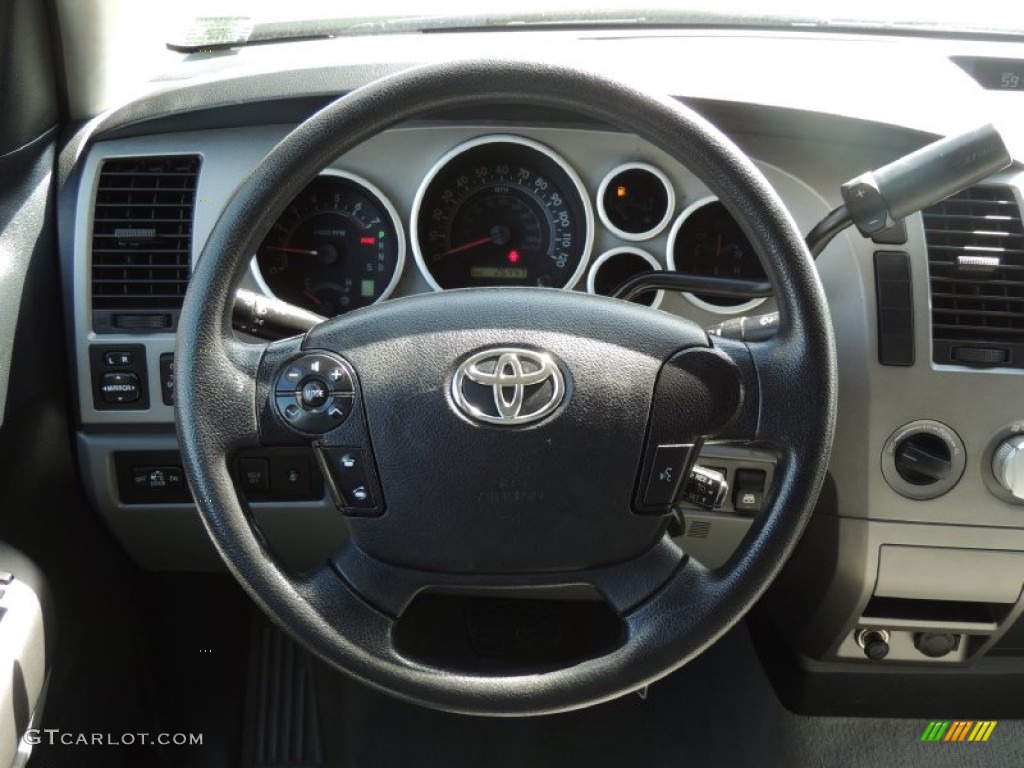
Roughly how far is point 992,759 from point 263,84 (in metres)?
1.65

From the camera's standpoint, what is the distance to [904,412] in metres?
1.45

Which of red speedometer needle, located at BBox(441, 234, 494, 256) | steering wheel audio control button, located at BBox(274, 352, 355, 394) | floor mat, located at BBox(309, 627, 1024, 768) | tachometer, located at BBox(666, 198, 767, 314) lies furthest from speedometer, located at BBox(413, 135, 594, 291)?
floor mat, located at BBox(309, 627, 1024, 768)

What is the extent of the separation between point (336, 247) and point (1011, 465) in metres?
0.93

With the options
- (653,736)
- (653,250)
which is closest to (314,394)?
(653,250)

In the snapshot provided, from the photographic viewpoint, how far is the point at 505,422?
1.07 metres

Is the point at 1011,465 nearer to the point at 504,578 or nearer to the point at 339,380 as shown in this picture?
the point at 504,578

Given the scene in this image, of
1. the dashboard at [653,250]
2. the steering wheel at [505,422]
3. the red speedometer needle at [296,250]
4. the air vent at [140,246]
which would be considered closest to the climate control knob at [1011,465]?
the dashboard at [653,250]

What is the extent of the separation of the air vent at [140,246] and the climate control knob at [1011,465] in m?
1.10

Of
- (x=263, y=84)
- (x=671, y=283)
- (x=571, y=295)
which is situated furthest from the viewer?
(x=263, y=84)

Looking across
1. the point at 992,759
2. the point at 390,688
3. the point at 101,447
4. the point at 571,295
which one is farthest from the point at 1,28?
the point at 992,759

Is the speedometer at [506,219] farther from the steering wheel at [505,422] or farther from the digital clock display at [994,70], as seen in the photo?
the digital clock display at [994,70]

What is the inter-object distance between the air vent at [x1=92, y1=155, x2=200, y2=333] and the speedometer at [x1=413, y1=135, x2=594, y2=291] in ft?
1.08

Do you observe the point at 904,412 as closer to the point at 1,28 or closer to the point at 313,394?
the point at 313,394

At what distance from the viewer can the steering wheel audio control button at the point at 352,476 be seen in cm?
109
